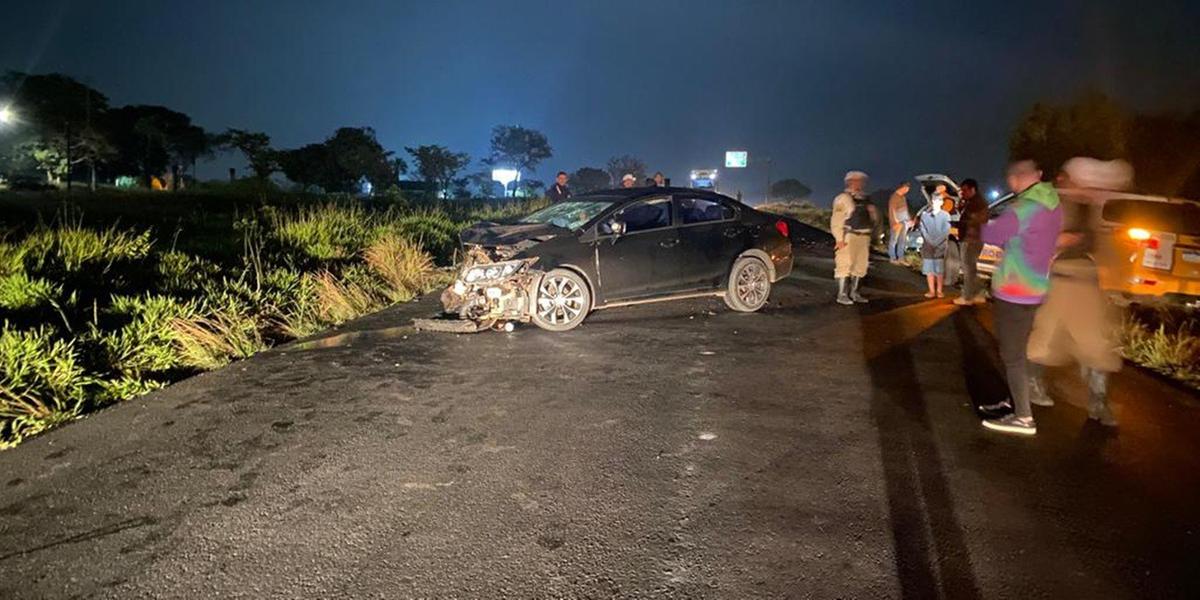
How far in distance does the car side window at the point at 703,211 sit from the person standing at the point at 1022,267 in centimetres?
454

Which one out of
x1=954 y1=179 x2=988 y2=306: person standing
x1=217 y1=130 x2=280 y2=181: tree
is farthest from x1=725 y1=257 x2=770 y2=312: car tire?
x1=217 y1=130 x2=280 y2=181: tree

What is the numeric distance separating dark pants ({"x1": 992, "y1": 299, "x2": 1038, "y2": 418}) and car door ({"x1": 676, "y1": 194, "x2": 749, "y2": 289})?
4.44 m

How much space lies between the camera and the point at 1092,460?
4.43 metres

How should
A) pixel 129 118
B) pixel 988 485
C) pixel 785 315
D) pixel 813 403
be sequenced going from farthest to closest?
pixel 129 118 < pixel 785 315 < pixel 813 403 < pixel 988 485

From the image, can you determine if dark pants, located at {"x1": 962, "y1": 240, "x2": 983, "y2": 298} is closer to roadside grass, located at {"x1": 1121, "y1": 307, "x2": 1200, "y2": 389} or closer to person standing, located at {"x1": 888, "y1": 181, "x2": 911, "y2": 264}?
roadside grass, located at {"x1": 1121, "y1": 307, "x2": 1200, "y2": 389}

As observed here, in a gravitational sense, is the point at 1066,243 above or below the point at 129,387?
above

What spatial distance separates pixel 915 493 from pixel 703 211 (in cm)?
580

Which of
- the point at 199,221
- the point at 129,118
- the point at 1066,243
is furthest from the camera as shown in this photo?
the point at 129,118

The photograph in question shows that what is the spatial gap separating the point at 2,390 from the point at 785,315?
26.3 ft

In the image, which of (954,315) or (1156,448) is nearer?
(1156,448)

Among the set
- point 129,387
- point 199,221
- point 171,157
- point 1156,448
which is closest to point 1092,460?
point 1156,448

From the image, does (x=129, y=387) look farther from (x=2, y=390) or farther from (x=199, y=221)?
(x=199, y=221)

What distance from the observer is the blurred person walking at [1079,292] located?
15.9ft

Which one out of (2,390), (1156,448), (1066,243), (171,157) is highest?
(171,157)
